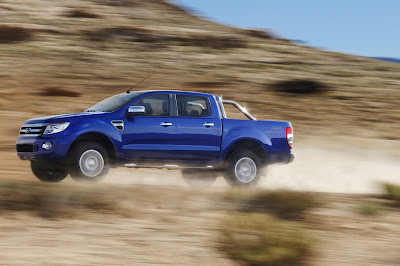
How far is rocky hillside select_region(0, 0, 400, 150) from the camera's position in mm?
23500

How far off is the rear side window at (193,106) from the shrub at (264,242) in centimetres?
400

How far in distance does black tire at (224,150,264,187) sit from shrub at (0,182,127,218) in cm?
318

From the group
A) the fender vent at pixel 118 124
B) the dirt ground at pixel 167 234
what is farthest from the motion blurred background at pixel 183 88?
the fender vent at pixel 118 124

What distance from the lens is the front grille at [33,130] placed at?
9930 mm

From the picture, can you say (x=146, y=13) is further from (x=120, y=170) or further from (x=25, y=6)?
(x=120, y=170)

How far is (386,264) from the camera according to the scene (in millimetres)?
7090

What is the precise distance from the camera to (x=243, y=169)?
11328 millimetres

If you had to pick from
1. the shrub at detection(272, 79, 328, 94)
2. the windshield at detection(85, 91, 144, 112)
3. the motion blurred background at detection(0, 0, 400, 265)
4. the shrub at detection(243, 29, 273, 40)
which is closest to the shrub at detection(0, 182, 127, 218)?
the motion blurred background at detection(0, 0, 400, 265)

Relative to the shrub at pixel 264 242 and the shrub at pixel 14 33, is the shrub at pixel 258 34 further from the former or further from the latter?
the shrub at pixel 264 242

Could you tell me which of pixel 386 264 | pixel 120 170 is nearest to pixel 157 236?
pixel 386 264

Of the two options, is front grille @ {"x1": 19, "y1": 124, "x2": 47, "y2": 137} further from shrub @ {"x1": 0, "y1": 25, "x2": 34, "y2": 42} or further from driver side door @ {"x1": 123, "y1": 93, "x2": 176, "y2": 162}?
shrub @ {"x1": 0, "y1": 25, "x2": 34, "y2": 42}

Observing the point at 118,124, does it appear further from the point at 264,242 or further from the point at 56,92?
the point at 56,92

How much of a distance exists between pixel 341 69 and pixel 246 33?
23.8ft

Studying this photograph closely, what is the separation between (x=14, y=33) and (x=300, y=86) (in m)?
15.0
